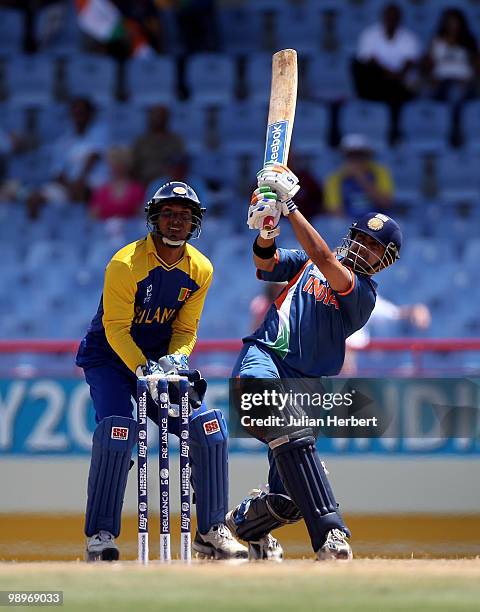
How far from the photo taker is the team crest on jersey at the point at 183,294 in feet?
22.6

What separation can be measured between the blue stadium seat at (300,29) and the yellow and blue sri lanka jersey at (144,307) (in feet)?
25.1

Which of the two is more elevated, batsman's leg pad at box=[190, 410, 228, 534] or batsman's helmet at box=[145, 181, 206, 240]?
batsman's helmet at box=[145, 181, 206, 240]

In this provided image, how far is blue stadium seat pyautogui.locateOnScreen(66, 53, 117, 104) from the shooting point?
1388 centimetres

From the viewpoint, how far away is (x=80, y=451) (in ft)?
28.1

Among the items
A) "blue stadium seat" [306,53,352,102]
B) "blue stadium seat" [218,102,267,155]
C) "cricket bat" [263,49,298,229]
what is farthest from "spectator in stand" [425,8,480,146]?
"cricket bat" [263,49,298,229]

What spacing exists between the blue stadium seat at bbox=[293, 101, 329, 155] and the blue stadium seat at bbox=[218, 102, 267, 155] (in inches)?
12.8

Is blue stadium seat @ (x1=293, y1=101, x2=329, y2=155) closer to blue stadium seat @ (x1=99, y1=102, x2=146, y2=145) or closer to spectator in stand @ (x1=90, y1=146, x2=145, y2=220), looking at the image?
blue stadium seat @ (x1=99, y1=102, x2=146, y2=145)

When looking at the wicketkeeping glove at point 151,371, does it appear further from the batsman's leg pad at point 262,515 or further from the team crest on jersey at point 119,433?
the batsman's leg pad at point 262,515

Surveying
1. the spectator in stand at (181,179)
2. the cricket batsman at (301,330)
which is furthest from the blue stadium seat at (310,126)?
the cricket batsman at (301,330)

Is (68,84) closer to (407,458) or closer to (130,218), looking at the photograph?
(130,218)

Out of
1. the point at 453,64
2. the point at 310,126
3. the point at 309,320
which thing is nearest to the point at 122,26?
the point at 310,126

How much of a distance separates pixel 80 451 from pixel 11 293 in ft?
12.2

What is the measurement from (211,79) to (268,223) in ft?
24.2

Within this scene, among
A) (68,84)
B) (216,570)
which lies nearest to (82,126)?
(68,84)
